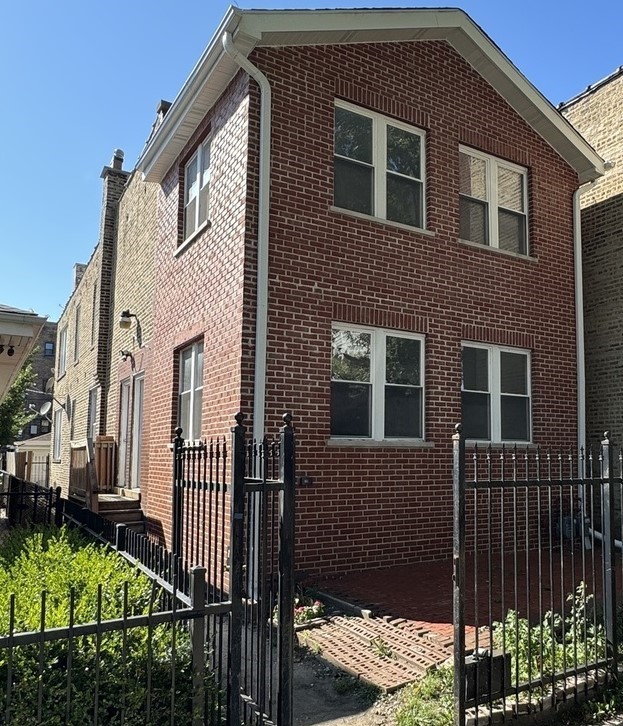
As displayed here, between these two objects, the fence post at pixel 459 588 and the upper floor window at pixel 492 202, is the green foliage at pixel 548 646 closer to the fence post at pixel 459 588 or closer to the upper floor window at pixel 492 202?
the fence post at pixel 459 588

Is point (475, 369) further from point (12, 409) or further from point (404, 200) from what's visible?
point (12, 409)

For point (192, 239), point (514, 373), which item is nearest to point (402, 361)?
point (514, 373)

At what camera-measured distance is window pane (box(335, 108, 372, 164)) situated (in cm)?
918

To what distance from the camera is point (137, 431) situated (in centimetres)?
1302

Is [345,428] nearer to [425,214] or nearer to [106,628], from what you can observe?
[425,214]

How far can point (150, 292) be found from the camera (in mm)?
12578

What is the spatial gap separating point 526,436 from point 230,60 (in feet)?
23.8

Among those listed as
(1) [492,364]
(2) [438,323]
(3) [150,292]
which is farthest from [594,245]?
(3) [150,292]

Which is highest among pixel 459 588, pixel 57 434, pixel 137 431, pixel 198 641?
pixel 137 431

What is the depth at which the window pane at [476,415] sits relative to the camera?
32.2 ft

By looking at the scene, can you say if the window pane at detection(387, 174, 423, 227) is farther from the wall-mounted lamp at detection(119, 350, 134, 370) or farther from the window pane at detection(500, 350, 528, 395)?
the wall-mounted lamp at detection(119, 350, 134, 370)

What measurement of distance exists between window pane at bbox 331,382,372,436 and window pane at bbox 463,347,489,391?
1.93 m

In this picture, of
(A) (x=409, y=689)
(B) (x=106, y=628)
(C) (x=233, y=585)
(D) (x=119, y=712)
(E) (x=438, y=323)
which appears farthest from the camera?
(E) (x=438, y=323)

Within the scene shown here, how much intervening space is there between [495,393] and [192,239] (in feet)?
17.6
